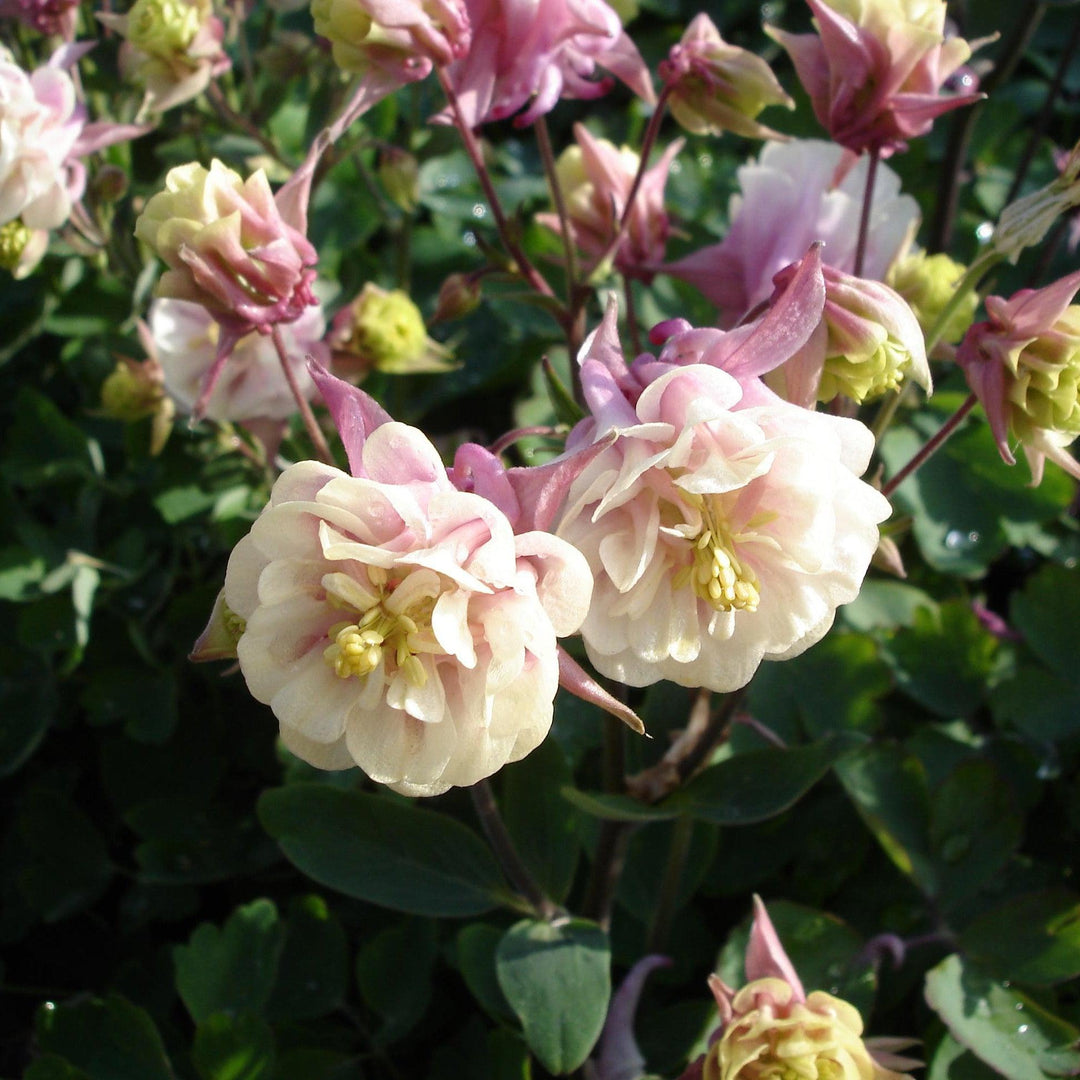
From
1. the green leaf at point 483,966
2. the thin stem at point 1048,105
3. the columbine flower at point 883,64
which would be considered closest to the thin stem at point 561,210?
the columbine flower at point 883,64

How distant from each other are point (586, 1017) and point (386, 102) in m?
1.47

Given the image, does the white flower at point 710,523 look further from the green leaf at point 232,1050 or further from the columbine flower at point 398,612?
the green leaf at point 232,1050

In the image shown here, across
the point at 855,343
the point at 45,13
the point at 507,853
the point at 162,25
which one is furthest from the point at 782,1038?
the point at 45,13

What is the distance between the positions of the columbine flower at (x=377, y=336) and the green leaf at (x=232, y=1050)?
77 centimetres

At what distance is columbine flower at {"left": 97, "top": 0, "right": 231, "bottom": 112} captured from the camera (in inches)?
50.5

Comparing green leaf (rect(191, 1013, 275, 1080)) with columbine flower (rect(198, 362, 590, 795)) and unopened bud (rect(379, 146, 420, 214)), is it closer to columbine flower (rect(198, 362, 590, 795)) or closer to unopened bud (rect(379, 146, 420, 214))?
columbine flower (rect(198, 362, 590, 795))

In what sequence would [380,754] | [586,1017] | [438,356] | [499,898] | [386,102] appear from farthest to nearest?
[386,102] → [438,356] → [499,898] → [586,1017] → [380,754]

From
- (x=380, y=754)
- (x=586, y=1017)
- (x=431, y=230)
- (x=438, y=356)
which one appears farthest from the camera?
(x=431, y=230)

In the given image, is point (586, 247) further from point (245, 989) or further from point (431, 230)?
point (245, 989)

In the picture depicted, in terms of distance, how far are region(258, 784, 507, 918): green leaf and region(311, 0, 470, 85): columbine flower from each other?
709mm

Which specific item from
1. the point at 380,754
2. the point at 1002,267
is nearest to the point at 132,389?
the point at 380,754

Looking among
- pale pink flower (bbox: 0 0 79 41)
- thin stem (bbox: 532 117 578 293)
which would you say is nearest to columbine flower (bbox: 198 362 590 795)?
thin stem (bbox: 532 117 578 293)

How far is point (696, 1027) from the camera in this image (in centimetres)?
125

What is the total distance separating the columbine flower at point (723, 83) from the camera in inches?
43.1
